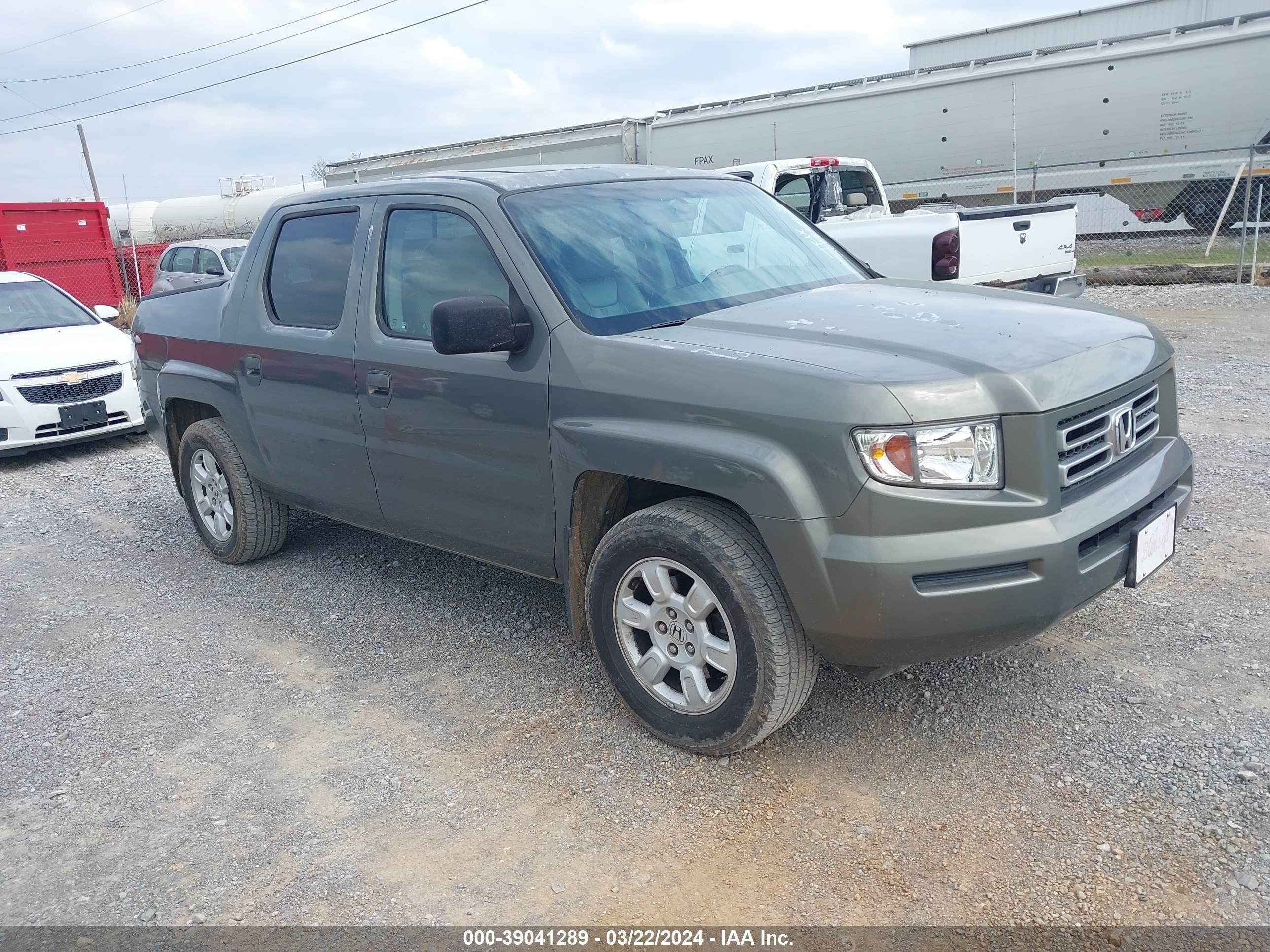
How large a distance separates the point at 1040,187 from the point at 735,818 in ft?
63.4

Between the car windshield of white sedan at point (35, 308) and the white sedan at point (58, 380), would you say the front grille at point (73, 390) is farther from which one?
the car windshield of white sedan at point (35, 308)

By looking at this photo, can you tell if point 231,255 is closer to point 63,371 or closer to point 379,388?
point 63,371

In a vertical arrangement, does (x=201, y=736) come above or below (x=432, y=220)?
below

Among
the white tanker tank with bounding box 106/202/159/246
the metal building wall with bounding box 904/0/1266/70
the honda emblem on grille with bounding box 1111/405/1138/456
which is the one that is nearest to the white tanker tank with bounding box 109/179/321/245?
the white tanker tank with bounding box 106/202/159/246

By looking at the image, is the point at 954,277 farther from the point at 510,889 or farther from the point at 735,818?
the point at 510,889

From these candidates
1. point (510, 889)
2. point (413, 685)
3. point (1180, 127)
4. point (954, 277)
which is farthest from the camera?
point (1180, 127)

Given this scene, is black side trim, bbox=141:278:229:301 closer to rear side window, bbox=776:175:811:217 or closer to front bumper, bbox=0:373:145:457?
front bumper, bbox=0:373:145:457

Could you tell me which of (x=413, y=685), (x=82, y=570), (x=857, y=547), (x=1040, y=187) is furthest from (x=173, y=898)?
(x=1040, y=187)

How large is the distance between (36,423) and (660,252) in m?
6.77

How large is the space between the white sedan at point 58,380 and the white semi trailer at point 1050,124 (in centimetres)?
1455

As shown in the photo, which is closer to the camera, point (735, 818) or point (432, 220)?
point (735, 818)

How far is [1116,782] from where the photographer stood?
309 cm

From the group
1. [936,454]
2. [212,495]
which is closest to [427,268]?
[936,454]

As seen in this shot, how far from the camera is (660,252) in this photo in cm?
395
